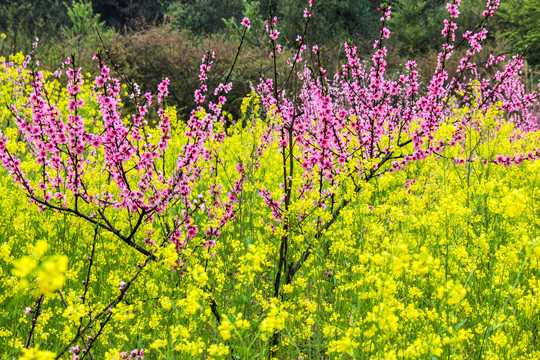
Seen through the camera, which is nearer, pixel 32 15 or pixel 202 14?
pixel 32 15

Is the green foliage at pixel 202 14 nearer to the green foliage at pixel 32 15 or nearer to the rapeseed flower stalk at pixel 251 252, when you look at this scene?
the green foliage at pixel 32 15

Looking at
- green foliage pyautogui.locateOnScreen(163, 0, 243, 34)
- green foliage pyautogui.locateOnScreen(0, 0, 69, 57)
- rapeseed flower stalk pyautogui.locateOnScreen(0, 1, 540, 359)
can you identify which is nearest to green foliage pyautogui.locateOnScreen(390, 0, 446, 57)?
green foliage pyautogui.locateOnScreen(163, 0, 243, 34)

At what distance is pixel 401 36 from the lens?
23.6 m

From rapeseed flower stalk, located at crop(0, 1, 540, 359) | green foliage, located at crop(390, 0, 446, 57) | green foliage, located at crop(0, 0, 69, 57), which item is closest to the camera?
rapeseed flower stalk, located at crop(0, 1, 540, 359)

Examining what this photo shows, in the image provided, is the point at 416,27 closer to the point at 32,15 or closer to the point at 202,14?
the point at 202,14

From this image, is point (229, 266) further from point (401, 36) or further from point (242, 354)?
point (401, 36)

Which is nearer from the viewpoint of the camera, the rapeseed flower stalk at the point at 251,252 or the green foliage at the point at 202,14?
the rapeseed flower stalk at the point at 251,252

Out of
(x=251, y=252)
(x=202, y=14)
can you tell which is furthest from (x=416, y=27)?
(x=251, y=252)

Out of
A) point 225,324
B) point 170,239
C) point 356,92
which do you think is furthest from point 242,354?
point 356,92

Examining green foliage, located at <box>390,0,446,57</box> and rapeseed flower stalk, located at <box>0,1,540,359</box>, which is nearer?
rapeseed flower stalk, located at <box>0,1,540,359</box>

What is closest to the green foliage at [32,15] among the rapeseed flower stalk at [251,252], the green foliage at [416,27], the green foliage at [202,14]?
the green foliage at [202,14]

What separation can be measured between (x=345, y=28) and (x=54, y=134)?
2195 centimetres

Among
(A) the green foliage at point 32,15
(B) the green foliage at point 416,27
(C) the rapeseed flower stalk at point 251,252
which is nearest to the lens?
(C) the rapeseed flower stalk at point 251,252

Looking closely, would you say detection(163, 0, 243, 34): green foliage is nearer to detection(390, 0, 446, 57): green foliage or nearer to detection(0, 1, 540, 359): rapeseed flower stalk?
detection(390, 0, 446, 57): green foliage
